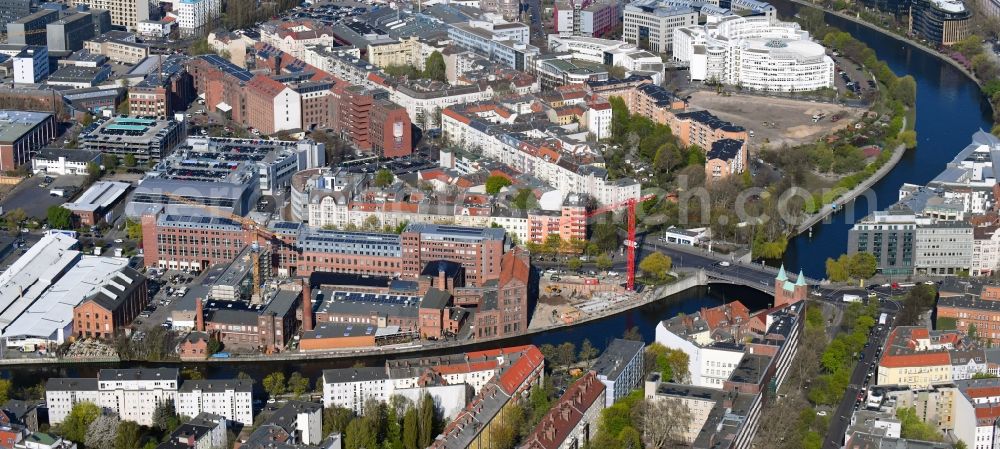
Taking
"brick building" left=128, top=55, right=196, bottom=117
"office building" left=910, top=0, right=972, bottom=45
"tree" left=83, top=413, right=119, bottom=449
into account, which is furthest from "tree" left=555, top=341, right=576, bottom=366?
"office building" left=910, top=0, right=972, bottom=45

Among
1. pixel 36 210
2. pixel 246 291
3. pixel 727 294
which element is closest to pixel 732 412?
pixel 727 294

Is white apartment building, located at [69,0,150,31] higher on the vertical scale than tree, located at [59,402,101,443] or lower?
higher

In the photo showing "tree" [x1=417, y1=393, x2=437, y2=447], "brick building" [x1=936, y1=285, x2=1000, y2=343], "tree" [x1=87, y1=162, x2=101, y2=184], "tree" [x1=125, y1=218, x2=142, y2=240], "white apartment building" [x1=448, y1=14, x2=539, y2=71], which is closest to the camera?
"tree" [x1=417, y1=393, x2=437, y2=447]

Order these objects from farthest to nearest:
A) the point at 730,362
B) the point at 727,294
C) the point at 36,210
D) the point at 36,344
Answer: the point at 36,210, the point at 727,294, the point at 36,344, the point at 730,362

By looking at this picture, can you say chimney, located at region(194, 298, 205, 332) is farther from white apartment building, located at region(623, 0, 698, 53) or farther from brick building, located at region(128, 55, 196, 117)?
white apartment building, located at region(623, 0, 698, 53)

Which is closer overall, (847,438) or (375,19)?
(847,438)

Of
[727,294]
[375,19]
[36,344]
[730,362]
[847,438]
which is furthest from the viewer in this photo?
[375,19]

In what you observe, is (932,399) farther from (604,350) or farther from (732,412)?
(604,350)

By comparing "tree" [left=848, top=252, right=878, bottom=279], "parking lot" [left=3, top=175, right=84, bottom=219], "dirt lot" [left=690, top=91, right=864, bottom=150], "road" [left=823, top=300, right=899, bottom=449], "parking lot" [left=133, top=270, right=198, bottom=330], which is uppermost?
"tree" [left=848, top=252, right=878, bottom=279]
